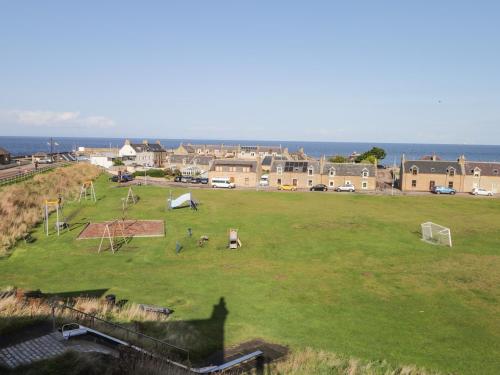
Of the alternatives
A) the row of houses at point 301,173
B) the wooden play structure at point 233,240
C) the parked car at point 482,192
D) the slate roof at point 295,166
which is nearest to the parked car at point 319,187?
the row of houses at point 301,173

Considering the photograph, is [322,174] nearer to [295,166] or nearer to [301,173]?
[301,173]

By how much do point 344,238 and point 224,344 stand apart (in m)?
20.0

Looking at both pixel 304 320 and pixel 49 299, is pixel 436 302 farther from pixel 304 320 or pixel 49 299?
pixel 49 299

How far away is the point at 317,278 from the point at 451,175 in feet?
168

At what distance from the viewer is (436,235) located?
3562cm

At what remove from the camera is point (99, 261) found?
90.8 ft

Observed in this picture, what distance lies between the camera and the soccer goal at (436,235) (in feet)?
111

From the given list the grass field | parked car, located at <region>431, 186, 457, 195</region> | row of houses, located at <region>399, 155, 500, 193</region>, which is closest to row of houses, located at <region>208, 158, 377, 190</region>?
row of houses, located at <region>399, 155, 500, 193</region>

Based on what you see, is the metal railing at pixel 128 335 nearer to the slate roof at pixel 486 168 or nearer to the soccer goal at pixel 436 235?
the soccer goal at pixel 436 235

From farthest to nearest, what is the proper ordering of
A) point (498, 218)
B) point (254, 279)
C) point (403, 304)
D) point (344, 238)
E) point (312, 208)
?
point (312, 208)
point (498, 218)
point (344, 238)
point (254, 279)
point (403, 304)

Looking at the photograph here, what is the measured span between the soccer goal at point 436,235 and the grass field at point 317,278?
98 cm

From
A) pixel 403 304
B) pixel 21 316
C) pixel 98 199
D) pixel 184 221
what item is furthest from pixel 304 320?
pixel 98 199

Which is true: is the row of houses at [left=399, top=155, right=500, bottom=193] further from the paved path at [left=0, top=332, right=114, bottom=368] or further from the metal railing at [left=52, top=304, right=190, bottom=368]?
the paved path at [left=0, top=332, right=114, bottom=368]

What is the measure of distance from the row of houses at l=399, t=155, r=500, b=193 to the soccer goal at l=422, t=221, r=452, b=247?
109 ft
